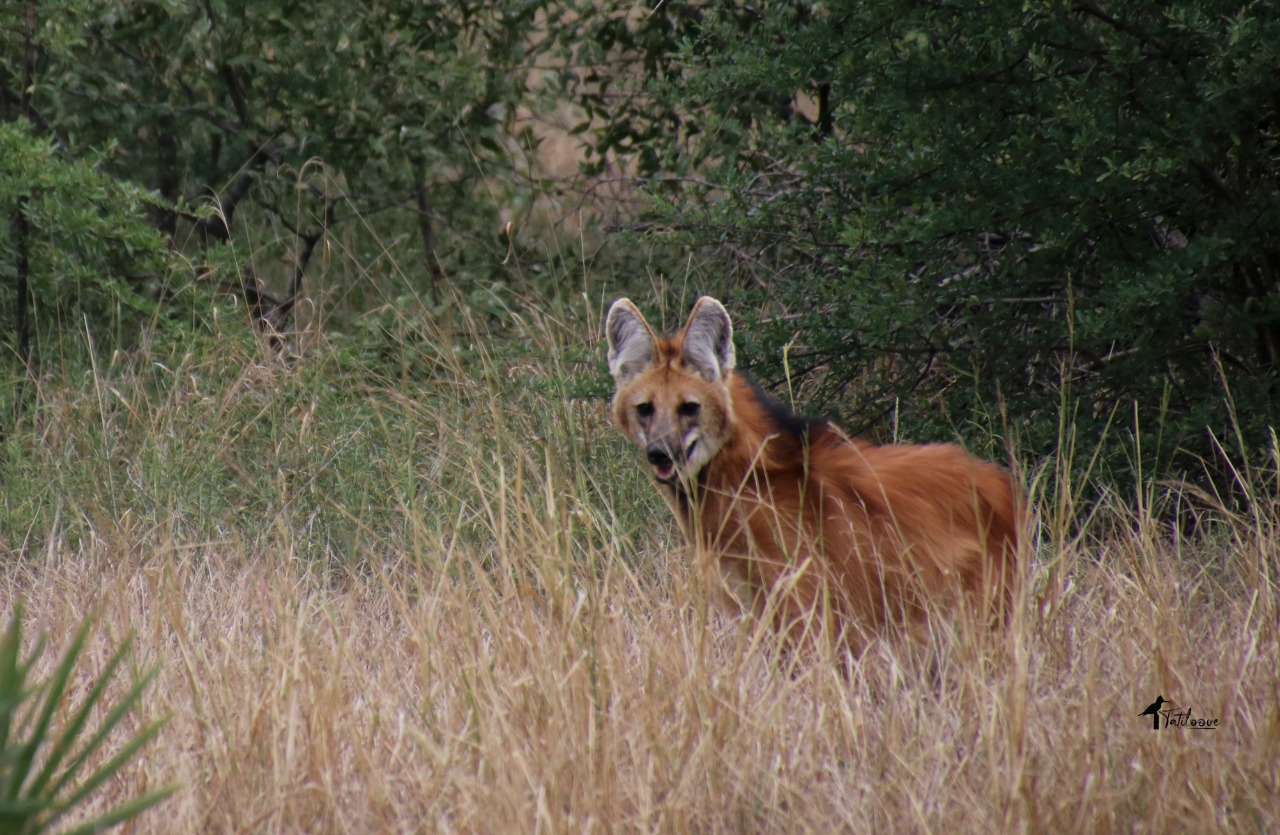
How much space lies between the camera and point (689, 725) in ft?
8.93

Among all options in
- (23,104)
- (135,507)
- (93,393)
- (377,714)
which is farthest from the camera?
(23,104)

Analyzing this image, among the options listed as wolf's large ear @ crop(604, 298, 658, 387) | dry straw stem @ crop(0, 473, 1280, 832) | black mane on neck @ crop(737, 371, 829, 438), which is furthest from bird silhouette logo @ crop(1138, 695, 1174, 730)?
wolf's large ear @ crop(604, 298, 658, 387)

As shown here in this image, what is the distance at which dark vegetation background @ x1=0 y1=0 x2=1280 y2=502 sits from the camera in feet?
14.3

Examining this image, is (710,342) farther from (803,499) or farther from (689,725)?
(689,725)

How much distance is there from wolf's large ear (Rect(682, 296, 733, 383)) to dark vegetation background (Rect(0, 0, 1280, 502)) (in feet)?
2.56

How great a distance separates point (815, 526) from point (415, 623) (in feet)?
3.57

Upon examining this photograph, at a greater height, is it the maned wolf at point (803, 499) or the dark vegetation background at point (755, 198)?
the dark vegetation background at point (755, 198)

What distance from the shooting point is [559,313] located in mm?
5703

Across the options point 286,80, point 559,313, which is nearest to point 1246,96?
point 559,313

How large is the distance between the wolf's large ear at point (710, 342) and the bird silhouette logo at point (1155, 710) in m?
1.58

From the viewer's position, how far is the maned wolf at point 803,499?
3553 millimetres

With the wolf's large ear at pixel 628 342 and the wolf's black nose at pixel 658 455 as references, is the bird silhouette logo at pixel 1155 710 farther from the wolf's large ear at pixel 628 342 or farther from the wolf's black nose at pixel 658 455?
the wolf's large ear at pixel 628 342

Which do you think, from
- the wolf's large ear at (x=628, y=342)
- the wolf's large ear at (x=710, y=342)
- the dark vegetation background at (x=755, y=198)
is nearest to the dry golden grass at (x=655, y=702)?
the wolf's large ear at (x=628, y=342)

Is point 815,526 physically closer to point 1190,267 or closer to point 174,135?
point 1190,267
